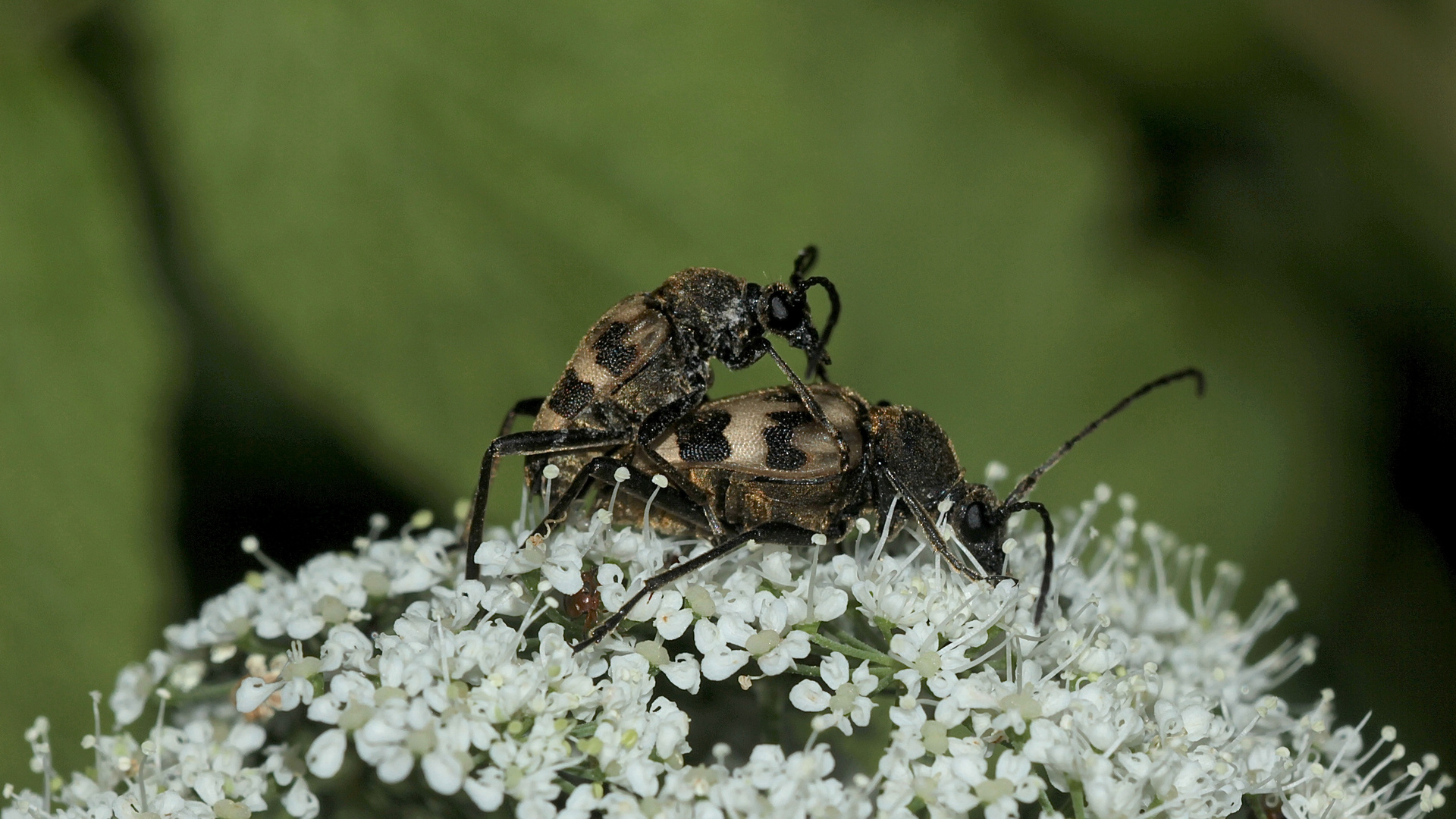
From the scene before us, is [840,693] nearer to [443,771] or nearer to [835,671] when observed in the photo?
[835,671]

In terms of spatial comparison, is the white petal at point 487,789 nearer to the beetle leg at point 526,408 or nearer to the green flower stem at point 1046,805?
the green flower stem at point 1046,805

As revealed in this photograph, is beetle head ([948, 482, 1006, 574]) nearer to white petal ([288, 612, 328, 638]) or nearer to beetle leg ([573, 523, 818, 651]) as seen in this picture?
beetle leg ([573, 523, 818, 651])

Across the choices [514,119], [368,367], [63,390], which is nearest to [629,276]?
[514,119]

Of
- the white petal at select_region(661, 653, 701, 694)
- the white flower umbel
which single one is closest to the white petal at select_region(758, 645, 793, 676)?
the white flower umbel

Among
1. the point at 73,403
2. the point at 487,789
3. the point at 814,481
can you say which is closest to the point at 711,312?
the point at 814,481

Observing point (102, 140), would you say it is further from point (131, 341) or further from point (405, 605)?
point (405, 605)

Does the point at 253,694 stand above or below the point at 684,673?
Answer: below
